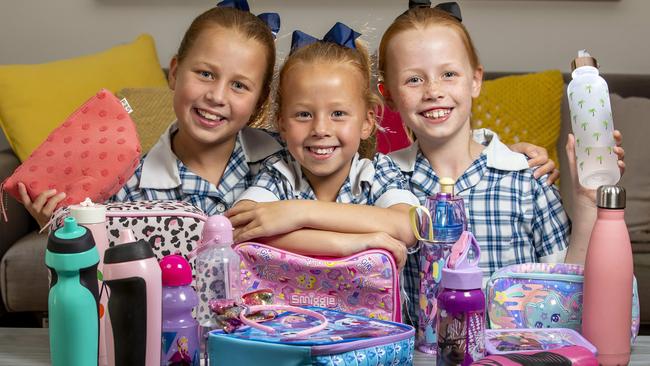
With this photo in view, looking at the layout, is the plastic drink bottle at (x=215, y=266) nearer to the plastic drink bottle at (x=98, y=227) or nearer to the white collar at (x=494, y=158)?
the plastic drink bottle at (x=98, y=227)

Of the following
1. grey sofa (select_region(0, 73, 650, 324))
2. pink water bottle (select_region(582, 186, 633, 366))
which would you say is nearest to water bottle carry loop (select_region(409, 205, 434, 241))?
pink water bottle (select_region(582, 186, 633, 366))

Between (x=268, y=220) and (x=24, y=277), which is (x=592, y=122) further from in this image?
(x=24, y=277)

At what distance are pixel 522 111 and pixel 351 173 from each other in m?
1.21

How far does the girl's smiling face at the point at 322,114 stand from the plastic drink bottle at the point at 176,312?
42 centimetres

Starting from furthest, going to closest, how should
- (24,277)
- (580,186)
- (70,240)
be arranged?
(24,277) → (580,186) → (70,240)

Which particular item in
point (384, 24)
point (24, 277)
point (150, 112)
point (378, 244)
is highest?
point (384, 24)

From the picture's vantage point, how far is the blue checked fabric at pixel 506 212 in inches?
58.7

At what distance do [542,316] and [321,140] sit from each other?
46 centimetres

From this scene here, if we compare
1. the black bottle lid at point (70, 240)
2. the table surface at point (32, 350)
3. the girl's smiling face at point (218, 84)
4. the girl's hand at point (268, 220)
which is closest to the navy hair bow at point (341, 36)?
the girl's smiling face at point (218, 84)

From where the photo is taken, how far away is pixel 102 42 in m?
3.09

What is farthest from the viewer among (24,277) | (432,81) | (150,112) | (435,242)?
(150,112)

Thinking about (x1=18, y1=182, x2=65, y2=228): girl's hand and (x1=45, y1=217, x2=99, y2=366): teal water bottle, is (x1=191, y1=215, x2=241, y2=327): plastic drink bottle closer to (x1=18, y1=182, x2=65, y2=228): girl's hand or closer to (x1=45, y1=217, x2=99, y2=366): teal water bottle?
(x1=45, y1=217, x2=99, y2=366): teal water bottle

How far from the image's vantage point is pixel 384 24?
9.92 ft

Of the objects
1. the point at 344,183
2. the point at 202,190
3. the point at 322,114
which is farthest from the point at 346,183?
the point at 202,190
